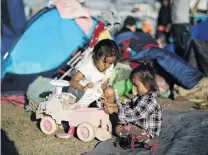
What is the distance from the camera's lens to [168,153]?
3322 millimetres

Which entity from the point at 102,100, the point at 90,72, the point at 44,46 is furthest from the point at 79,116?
the point at 44,46

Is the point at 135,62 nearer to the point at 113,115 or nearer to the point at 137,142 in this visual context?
the point at 113,115

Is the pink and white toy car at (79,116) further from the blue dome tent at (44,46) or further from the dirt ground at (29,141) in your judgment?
the blue dome tent at (44,46)

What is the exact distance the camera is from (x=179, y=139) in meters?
3.62

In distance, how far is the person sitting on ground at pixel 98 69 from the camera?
404 centimetres

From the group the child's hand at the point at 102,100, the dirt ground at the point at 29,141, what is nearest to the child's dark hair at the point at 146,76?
the child's hand at the point at 102,100

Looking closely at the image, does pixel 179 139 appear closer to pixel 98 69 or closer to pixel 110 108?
pixel 110 108

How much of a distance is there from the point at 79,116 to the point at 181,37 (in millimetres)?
3482

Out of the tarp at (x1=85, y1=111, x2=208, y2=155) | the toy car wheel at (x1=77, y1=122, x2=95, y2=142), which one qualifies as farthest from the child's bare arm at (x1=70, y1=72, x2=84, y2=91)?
the tarp at (x1=85, y1=111, x2=208, y2=155)

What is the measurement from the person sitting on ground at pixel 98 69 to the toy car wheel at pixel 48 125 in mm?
120

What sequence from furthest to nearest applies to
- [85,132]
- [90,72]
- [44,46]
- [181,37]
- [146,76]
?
[181,37] → [44,46] → [90,72] → [85,132] → [146,76]

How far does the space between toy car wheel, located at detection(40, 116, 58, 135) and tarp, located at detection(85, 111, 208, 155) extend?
602mm

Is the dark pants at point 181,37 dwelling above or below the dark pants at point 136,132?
above

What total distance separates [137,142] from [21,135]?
4.10 ft
